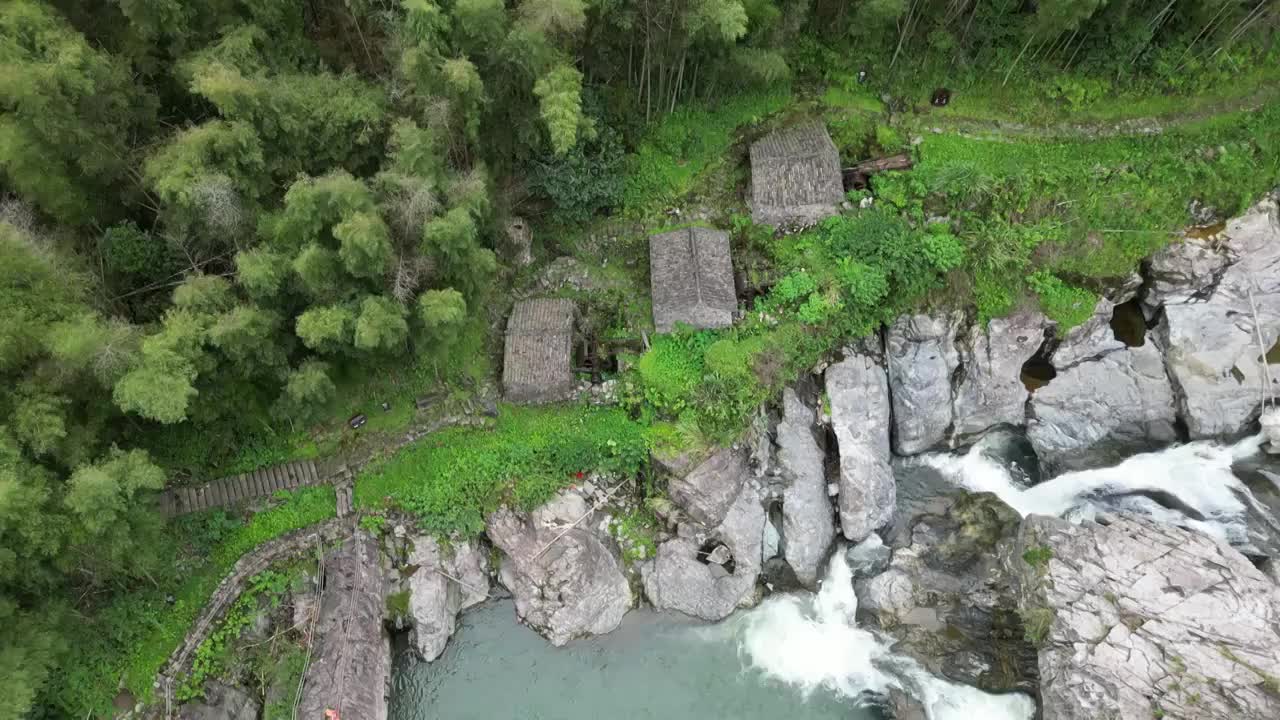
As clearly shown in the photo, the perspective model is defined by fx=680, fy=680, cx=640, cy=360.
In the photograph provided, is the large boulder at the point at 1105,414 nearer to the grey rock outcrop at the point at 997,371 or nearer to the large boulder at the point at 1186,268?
the grey rock outcrop at the point at 997,371

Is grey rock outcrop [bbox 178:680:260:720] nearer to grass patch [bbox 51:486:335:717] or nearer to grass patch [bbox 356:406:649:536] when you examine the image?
grass patch [bbox 51:486:335:717]

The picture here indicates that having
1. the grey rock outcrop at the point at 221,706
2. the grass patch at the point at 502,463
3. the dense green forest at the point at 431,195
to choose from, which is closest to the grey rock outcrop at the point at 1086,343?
the dense green forest at the point at 431,195

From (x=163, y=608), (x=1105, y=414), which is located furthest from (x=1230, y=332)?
(x=163, y=608)

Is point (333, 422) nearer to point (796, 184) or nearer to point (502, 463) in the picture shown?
point (502, 463)

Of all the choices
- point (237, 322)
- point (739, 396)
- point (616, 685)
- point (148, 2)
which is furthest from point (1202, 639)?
point (148, 2)

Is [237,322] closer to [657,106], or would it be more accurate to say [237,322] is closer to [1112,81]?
[657,106]
